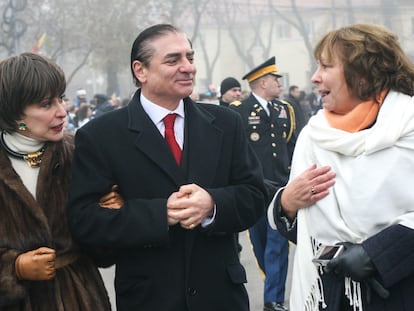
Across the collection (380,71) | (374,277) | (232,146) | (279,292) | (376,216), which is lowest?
(279,292)

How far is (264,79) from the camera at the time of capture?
24.0 ft

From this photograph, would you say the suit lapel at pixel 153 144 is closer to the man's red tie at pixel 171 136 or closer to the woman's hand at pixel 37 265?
the man's red tie at pixel 171 136

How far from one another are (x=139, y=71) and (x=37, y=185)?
2.14 ft

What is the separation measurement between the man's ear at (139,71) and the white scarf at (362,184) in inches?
30.5

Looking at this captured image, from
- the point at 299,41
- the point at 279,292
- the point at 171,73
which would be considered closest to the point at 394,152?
the point at 171,73

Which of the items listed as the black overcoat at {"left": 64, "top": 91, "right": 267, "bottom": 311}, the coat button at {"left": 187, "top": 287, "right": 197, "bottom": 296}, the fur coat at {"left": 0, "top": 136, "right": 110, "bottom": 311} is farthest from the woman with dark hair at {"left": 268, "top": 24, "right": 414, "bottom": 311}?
the fur coat at {"left": 0, "top": 136, "right": 110, "bottom": 311}

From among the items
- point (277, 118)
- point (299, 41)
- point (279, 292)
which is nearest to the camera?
point (279, 292)

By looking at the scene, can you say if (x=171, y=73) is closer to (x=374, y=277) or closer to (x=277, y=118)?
(x=374, y=277)

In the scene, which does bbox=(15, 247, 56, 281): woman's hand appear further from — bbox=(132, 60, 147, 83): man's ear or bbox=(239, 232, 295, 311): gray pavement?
bbox=(239, 232, 295, 311): gray pavement

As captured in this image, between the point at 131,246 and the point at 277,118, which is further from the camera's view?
the point at 277,118

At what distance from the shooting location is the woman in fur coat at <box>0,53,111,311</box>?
3.05 metres

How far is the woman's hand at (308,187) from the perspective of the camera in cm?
284

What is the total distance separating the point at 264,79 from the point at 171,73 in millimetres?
4279

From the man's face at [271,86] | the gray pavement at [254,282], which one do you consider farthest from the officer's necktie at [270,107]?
the gray pavement at [254,282]
